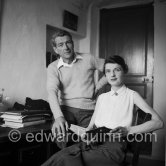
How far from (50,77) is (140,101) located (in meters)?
0.79

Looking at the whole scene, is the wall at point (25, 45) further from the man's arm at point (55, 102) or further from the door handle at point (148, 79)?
the door handle at point (148, 79)

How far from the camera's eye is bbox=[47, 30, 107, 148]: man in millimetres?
1996

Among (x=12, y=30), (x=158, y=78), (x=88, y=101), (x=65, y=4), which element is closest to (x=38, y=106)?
(x=88, y=101)

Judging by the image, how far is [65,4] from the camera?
11.0ft

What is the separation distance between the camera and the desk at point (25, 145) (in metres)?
1.68

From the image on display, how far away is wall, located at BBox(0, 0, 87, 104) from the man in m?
0.64

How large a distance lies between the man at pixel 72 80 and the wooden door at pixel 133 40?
1.75m

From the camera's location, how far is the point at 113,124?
5.21 feet

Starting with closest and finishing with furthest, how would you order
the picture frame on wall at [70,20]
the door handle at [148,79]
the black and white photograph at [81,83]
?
1. the black and white photograph at [81,83]
2. the picture frame on wall at [70,20]
3. the door handle at [148,79]

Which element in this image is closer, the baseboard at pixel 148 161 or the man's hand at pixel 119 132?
the man's hand at pixel 119 132

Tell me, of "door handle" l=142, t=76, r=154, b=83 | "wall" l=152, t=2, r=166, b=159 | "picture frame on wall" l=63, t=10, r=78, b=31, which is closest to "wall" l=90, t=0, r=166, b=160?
→ "wall" l=152, t=2, r=166, b=159

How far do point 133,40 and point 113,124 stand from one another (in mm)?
2518

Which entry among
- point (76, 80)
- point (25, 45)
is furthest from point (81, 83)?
point (25, 45)

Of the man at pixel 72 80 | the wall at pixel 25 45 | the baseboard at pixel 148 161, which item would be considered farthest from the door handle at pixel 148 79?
the man at pixel 72 80
